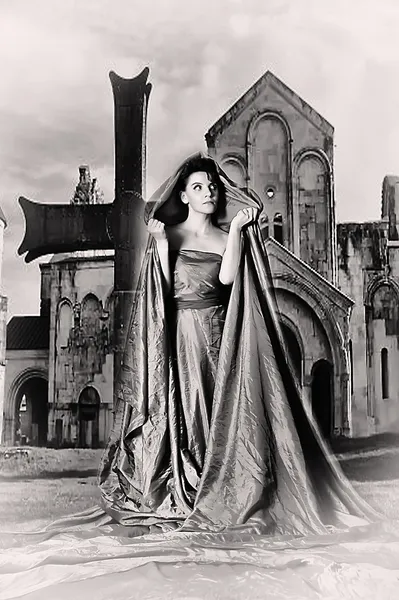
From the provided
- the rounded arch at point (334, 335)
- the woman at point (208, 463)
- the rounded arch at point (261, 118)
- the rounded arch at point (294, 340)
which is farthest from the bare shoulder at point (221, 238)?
the rounded arch at point (261, 118)

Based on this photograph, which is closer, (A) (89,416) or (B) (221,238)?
(B) (221,238)

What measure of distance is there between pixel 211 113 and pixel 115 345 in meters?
1.51

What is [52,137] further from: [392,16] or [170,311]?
[392,16]

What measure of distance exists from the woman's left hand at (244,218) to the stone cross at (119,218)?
0.64 meters

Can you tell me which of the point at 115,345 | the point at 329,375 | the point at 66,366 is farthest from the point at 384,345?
the point at 66,366

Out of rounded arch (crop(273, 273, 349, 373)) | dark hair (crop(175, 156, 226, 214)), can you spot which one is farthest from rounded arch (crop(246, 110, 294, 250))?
dark hair (crop(175, 156, 226, 214))

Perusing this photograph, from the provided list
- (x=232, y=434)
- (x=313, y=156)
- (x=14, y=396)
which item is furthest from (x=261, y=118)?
(x=14, y=396)

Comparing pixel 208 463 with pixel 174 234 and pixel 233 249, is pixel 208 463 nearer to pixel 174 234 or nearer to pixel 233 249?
pixel 233 249

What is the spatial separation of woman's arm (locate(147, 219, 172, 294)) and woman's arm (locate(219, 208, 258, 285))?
299 mm

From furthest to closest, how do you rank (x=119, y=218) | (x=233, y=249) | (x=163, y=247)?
(x=119, y=218) → (x=163, y=247) → (x=233, y=249)

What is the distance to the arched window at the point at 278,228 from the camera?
4.98 m

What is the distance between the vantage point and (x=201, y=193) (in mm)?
4590

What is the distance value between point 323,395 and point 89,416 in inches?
54.3

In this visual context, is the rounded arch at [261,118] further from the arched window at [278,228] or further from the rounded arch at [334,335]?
the rounded arch at [334,335]
